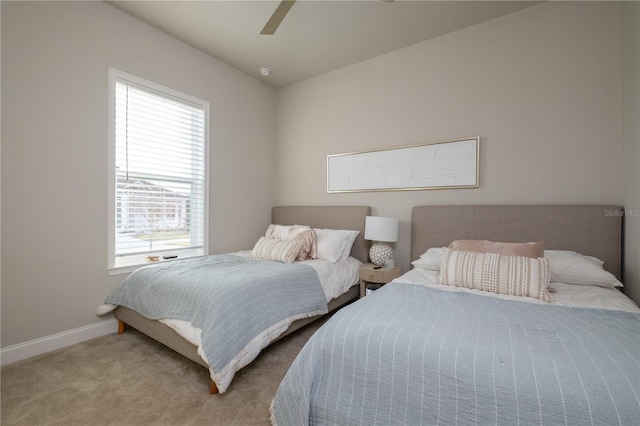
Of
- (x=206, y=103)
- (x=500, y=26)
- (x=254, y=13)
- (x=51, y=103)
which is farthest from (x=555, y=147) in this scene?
(x=51, y=103)

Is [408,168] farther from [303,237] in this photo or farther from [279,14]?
[279,14]

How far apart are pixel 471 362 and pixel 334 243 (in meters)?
1.97

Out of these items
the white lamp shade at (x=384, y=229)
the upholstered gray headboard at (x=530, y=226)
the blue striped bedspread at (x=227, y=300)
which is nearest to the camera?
the blue striped bedspread at (x=227, y=300)

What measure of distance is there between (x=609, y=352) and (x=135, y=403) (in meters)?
2.23

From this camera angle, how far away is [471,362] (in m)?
0.94

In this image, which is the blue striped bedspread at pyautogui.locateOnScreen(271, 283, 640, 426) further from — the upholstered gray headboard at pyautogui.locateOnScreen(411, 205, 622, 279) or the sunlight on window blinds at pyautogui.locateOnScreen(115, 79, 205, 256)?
the sunlight on window blinds at pyautogui.locateOnScreen(115, 79, 205, 256)

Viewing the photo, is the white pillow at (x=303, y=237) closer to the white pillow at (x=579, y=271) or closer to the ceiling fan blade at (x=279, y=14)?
the ceiling fan blade at (x=279, y=14)

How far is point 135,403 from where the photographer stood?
1535 millimetres

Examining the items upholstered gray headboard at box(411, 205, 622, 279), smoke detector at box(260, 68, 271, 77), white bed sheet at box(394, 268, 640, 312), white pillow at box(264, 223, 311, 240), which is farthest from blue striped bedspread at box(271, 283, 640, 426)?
smoke detector at box(260, 68, 271, 77)

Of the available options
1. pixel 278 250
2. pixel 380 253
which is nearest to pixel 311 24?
pixel 278 250

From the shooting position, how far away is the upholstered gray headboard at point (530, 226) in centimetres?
203

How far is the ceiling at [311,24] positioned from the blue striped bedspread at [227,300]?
2269 millimetres

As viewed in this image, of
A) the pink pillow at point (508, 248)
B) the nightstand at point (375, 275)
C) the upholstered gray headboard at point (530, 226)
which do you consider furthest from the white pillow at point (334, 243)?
the pink pillow at point (508, 248)

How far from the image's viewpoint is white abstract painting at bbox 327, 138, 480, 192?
103 inches
